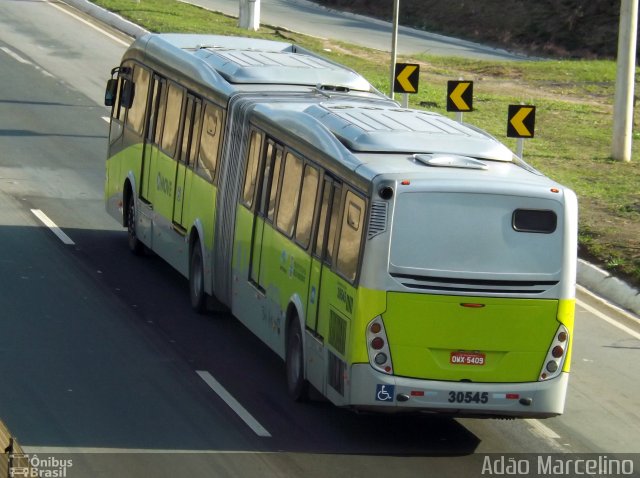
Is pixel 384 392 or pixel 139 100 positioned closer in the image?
pixel 384 392

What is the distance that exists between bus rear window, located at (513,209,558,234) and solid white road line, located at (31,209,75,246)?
9088 millimetres

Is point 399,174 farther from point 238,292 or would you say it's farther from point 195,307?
point 195,307

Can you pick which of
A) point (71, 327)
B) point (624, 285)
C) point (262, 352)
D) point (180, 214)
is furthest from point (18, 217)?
point (624, 285)

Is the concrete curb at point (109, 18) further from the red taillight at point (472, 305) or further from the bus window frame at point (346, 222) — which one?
the red taillight at point (472, 305)

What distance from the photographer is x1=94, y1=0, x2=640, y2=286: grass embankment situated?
21812 millimetres

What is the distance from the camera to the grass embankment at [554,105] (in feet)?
71.6

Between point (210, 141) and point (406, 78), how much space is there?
8669 millimetres

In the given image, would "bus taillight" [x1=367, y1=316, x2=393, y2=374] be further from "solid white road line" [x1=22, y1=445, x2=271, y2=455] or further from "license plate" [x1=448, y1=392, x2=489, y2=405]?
"solid white road line" [x1=22, y1=445, x2=271, y2=455]

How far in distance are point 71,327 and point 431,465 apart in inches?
208

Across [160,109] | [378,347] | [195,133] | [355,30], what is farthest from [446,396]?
[355,30]

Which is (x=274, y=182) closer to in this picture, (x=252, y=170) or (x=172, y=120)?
(x=252, y=170)

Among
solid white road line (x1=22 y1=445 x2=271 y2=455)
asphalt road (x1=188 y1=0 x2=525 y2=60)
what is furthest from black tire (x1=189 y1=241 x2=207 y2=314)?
asphalt road (x1=188 y1=0 x2=525 y2=60)

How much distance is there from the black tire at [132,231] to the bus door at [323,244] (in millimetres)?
6550

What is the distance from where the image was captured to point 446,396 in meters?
12.4
